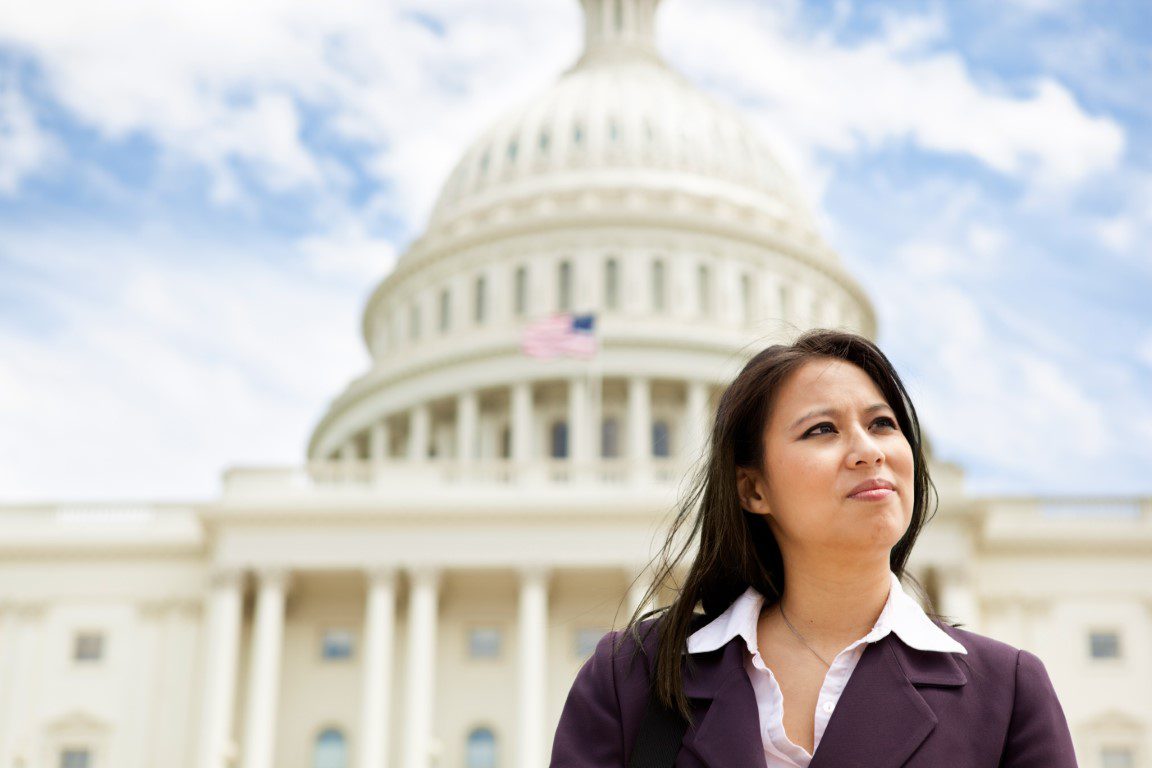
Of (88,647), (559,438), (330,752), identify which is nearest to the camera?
(330,752)

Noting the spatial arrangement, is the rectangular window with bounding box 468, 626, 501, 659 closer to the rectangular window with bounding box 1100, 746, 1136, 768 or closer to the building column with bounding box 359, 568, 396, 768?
the building column with bounding box 359, 568, 396, 768

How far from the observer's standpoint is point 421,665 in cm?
4328

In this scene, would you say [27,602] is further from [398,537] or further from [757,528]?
[757,528]

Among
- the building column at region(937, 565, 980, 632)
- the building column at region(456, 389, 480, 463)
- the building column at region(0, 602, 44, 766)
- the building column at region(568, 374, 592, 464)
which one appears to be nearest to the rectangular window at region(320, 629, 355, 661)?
the building column at region(0, 602, 44, 766)

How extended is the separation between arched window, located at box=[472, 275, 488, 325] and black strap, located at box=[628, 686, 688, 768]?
64951mm

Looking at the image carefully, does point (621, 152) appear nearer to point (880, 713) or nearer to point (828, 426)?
point (828, 426)

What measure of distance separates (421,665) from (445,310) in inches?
1186

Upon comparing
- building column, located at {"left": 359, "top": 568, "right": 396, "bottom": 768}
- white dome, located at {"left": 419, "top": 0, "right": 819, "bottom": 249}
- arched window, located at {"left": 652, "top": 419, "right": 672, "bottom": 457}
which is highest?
white dome, located at {"left": 419, "top": 0, "right": 819, "bottom": 249}

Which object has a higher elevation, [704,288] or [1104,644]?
[704,288]

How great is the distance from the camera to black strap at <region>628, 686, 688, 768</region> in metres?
3.67

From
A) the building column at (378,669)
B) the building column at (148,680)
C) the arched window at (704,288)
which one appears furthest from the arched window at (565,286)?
the building column at (148,680)

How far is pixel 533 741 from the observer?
42219 mm

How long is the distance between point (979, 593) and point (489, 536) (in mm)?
16293

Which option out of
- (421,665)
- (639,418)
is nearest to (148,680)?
(421,665)
